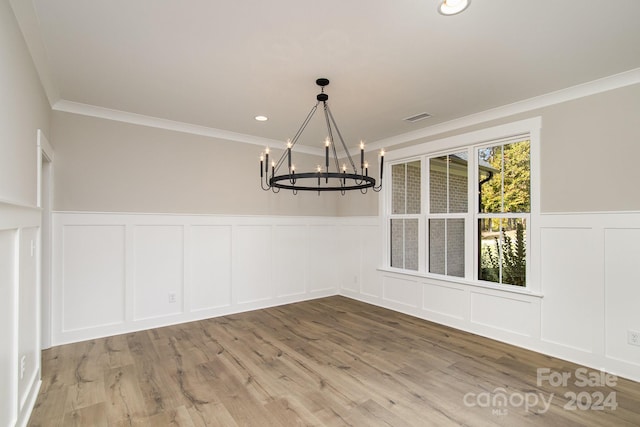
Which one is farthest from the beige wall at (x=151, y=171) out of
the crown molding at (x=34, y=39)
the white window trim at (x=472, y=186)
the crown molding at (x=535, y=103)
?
the crown molding at (x=535, y=103)

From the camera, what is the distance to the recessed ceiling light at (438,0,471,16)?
73.5 inches

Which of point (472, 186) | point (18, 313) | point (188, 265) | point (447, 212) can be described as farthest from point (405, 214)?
point (18, 313)

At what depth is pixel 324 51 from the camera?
242cm

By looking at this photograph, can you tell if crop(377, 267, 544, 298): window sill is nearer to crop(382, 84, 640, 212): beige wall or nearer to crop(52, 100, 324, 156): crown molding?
crop(382, 84, 640, 212): beige wall

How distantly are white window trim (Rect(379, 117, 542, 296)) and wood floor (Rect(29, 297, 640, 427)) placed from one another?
715 mm

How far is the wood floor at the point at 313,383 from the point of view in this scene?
2232 millimetres

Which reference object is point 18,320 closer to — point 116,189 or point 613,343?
point 116,189

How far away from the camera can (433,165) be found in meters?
4.42

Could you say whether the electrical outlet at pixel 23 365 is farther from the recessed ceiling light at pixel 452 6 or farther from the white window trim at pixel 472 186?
the white window trim at pixel 472 186

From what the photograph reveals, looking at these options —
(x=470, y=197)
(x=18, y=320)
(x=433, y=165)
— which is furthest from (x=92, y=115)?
(x=470, y=197)

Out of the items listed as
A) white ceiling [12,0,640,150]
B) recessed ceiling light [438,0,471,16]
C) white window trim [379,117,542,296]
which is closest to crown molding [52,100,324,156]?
white ceiling [12,0,640,150]

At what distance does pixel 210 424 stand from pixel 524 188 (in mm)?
3657

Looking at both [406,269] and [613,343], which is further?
[406,269]

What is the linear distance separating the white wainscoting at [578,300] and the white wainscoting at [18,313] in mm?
4113
